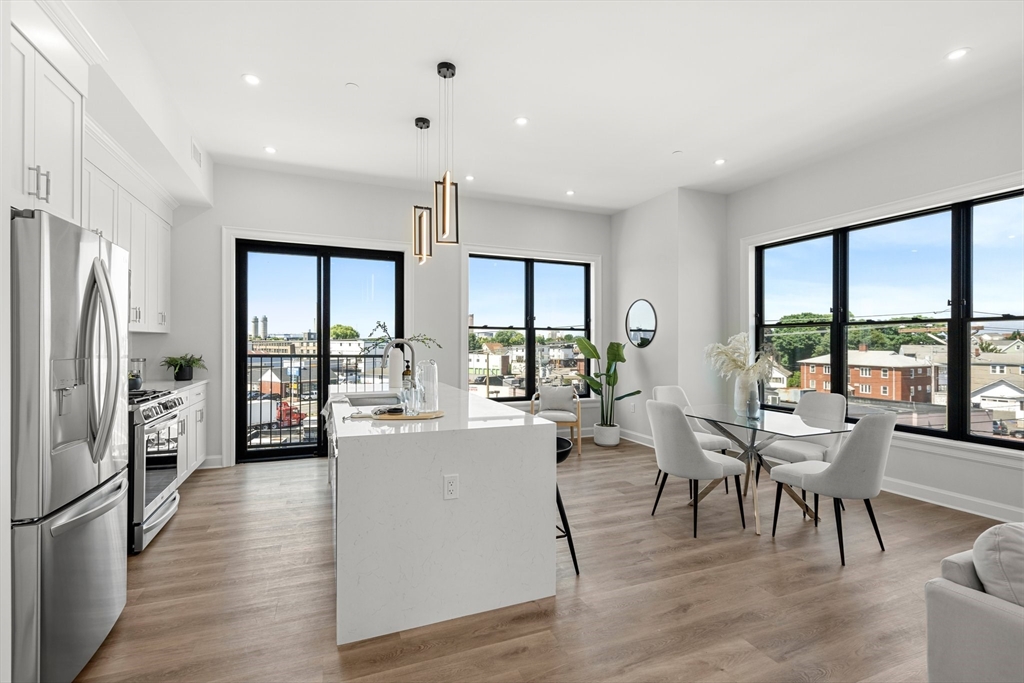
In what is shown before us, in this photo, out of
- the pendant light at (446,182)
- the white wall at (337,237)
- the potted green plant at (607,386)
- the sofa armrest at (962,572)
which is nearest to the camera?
the sofa armrest at (962,572)

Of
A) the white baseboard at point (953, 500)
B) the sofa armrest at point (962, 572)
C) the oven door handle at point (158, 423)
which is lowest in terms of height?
the white baseboard at point (953, 500)

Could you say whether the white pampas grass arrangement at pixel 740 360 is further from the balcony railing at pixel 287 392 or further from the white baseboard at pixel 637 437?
the balcony railing at pixel 287 392

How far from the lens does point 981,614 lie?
1.20 meters

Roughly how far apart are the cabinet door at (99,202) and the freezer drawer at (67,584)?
2.01 meters

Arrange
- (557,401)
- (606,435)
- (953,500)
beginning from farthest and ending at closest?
(606,435)
(557,401)
(953,500)

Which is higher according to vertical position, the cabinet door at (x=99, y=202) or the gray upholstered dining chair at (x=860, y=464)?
the cabinet door at (x=99, y=202)

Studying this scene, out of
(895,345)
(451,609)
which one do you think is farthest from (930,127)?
(451,609)

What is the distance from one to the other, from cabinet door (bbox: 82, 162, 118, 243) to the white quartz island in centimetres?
231

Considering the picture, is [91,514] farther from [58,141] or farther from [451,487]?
[58,141]

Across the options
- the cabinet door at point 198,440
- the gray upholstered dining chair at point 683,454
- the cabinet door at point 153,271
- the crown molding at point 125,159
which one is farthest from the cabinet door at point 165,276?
the gray upholstered dining chair at point 683,454

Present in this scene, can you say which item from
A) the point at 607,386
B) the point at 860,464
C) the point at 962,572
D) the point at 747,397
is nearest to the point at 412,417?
the point at 962,572

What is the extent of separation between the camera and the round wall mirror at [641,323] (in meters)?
6.15

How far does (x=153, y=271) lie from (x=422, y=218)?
2.58 metres

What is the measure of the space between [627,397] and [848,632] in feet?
14.3
